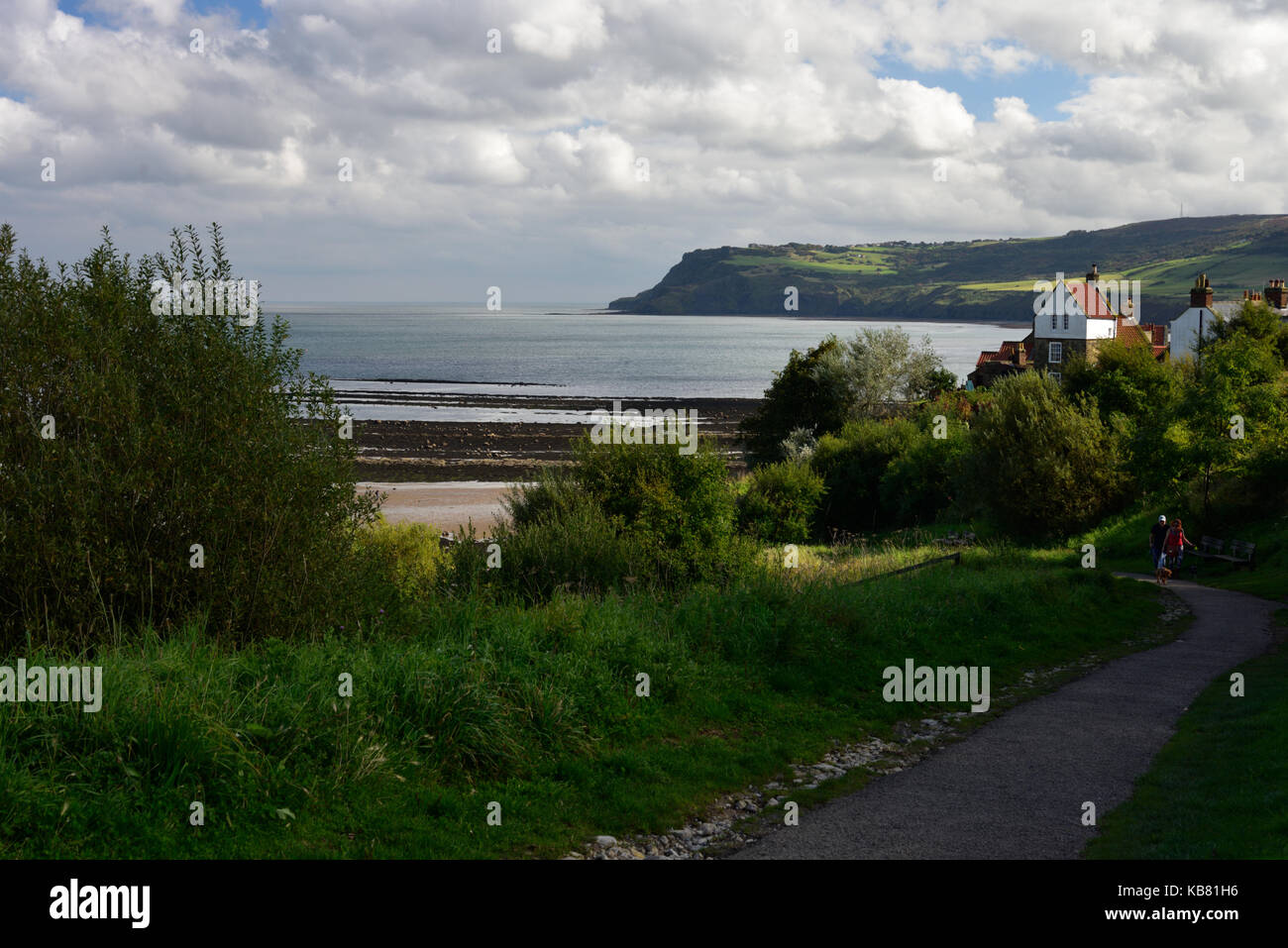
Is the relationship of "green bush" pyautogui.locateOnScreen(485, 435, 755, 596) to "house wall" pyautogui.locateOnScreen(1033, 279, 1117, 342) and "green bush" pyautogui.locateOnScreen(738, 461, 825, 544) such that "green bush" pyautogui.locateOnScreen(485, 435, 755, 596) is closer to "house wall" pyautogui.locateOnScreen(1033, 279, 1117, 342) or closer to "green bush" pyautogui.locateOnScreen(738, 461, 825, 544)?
"green bush" pyautogui.locateOnScreen(738, 461, 825, 544)

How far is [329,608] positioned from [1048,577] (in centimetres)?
1534

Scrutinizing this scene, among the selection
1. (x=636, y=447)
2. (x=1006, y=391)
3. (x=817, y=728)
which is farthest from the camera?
(x=1006, y=391)

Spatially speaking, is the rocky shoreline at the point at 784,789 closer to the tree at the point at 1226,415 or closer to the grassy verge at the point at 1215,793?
the grassy verge at the point at 1215,793

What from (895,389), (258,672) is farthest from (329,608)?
(895,389)

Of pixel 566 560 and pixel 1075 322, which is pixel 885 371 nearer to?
pixel 1075 322

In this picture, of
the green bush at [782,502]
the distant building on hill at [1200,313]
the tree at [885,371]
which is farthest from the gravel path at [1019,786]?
the distant building on hill at [1200,313]

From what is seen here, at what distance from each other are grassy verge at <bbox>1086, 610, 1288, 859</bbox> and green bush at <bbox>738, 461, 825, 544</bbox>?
2993cm

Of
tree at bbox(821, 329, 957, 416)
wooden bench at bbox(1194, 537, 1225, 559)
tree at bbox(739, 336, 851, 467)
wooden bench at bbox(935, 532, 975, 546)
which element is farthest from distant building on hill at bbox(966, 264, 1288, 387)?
wooden bench at bbox(1194, 537, 1225, 559)

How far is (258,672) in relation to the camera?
30.0 ft

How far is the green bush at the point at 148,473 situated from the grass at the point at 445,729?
0.68 metres

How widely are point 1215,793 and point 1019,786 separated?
1653 mm

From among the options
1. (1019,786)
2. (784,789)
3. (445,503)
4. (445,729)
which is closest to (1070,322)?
(445,503)
